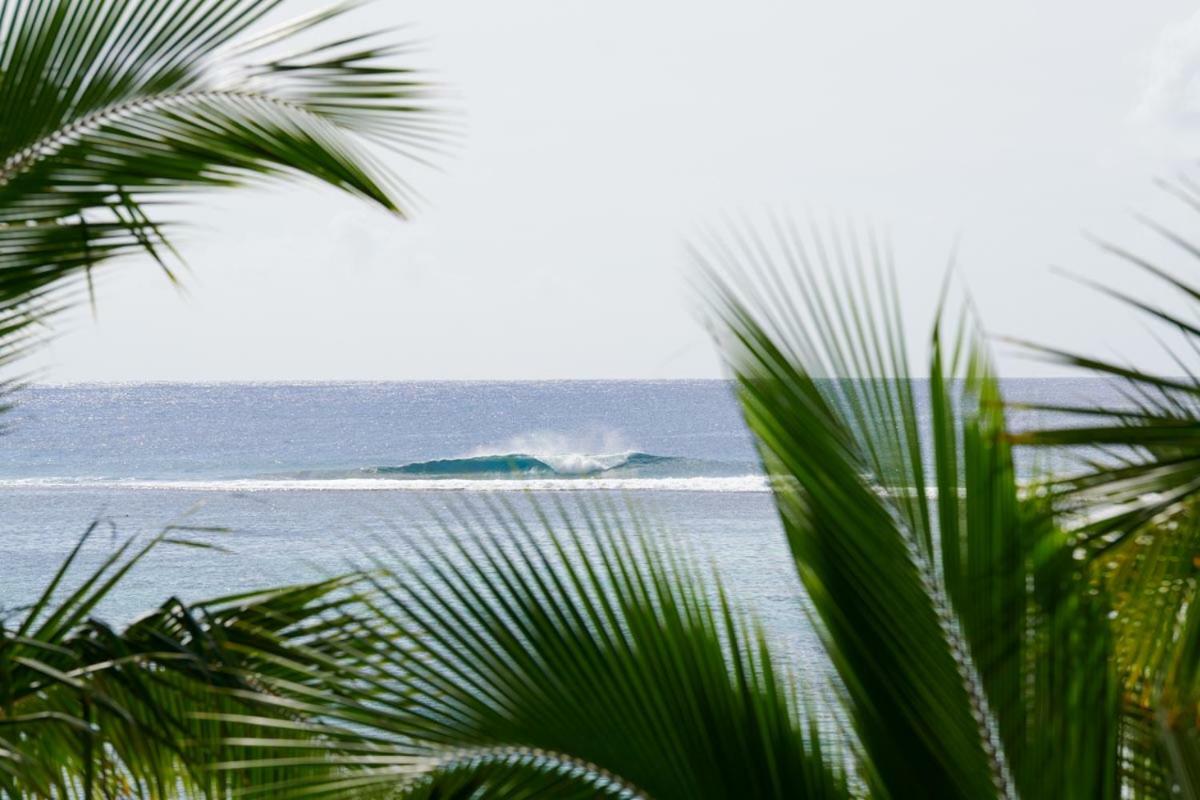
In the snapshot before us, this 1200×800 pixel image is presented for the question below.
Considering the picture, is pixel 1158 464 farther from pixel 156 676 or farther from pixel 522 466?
pixel 522 466

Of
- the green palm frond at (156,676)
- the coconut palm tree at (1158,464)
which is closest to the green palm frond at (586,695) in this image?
the green palm frond at (156,676)

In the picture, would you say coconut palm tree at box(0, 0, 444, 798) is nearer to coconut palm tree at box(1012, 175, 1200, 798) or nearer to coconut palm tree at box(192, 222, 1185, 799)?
coconut palm tree at box(192, 222, 1185, 799)

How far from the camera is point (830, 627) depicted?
162 centimetres

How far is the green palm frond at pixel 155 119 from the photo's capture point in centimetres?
191

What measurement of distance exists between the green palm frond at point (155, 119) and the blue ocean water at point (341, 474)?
321 millimetres

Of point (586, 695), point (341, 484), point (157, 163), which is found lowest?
point (586, 695)

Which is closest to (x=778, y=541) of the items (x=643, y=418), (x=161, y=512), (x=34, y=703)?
(x=161, y=512)

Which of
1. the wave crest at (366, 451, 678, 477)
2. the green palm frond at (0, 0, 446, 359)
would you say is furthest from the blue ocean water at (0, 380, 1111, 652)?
the green palm frond at (0, 0, 446, 359)

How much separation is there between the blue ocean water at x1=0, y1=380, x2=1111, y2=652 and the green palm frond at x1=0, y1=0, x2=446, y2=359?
321 millimetres

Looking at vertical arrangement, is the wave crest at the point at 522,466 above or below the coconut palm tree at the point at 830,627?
above

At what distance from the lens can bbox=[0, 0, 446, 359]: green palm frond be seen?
191 centimetres

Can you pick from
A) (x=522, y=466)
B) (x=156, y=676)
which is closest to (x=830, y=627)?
(x=156, y=676)

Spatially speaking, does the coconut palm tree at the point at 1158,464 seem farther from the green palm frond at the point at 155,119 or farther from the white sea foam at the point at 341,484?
the white sea foam at the point at 341,484

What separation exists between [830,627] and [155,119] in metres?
1.29
